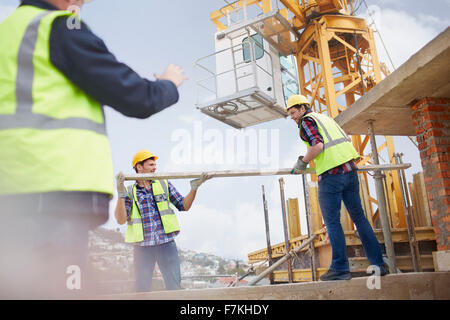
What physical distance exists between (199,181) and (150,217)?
35.6 inches

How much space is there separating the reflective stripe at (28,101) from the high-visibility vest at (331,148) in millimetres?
3084

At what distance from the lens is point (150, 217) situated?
459 centimetres

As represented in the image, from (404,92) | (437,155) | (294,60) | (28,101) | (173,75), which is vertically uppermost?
(294,60)

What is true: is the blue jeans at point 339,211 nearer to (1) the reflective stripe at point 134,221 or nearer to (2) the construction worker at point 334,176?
(2) the construction worker at point 334,176

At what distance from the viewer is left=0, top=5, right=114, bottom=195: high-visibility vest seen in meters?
1.27

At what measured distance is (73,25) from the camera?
4.59ft

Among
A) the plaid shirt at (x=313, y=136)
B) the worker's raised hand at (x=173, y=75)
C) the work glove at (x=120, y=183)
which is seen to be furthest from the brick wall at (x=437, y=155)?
the worker's raised hand at (x=173, y=75)

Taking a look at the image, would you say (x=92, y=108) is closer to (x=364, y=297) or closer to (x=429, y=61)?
(x=364, y=297)

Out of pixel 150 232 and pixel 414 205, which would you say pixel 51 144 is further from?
pixel 414 205

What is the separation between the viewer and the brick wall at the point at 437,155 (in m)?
5.56

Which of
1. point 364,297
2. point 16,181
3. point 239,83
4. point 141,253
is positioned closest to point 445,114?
point 364,297

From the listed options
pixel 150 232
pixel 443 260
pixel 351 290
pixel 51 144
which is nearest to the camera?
pixel 51 144

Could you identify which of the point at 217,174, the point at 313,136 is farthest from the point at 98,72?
the point at 313,136

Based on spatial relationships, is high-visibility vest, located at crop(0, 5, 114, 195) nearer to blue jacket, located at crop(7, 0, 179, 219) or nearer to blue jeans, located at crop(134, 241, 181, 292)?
blue jacket, located at crop(7, 0, 179, 219)
